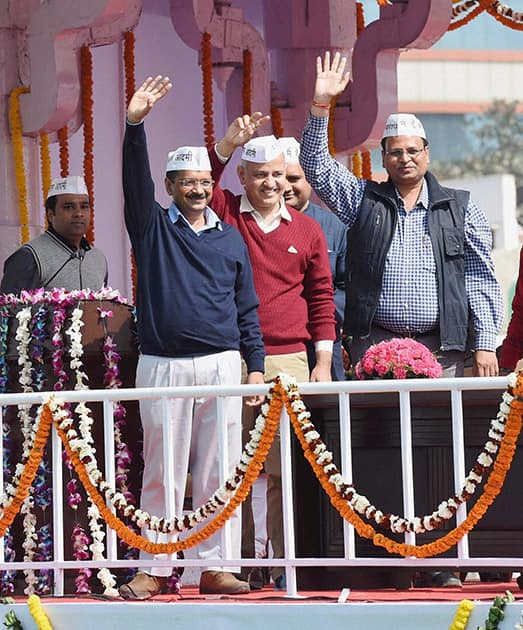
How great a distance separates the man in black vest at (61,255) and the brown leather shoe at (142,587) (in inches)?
69.7

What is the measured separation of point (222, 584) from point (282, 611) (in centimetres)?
54

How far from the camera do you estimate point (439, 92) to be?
53500mm

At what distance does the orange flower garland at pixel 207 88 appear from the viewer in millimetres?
10984

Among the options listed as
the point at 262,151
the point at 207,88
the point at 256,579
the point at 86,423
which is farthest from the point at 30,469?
the point at 207,88

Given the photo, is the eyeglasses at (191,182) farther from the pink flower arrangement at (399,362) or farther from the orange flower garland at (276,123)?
the orange flower garland at (276,123)

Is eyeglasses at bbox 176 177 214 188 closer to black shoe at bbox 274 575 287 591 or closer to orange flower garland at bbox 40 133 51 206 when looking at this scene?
black shoe at bbox 274 575 287 591

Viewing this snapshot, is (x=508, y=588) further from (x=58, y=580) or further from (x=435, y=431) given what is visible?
(x=58, y=580)

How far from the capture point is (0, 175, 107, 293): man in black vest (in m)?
8.34

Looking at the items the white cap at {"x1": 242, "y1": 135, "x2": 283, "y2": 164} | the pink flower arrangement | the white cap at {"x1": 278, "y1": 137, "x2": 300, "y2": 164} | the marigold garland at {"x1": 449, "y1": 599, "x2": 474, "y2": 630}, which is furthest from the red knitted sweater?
the marigold garland at {"x1": 449, "y1": 599, "x2": 474, "y2": 630}

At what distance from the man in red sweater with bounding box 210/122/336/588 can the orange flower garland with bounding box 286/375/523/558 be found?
1.00 metres

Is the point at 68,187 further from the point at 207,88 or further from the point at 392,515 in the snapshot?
the point at 392,515

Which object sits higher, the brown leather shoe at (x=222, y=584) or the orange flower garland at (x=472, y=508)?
the orange flower garland at (x=472, y=508)

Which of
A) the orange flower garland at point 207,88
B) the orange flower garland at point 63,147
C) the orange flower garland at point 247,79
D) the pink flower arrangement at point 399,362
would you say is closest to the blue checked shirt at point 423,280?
the pink flower arrangement at point 399,362

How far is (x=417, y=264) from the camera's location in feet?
25.6
